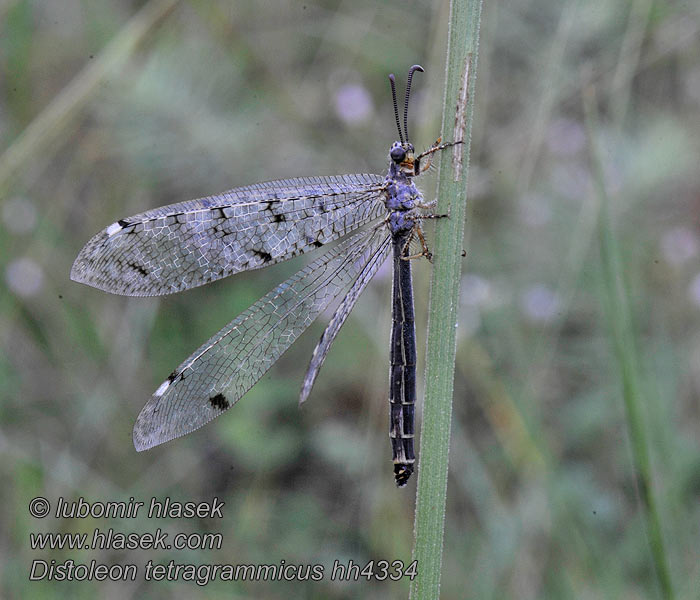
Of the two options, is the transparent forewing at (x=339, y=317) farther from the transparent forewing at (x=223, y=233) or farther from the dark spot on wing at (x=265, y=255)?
the dark spot on wing at (x=265, y=255)

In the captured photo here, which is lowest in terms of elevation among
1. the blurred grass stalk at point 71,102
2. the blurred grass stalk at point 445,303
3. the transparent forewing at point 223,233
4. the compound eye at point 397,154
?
the blurred grass stalk at point 445,303

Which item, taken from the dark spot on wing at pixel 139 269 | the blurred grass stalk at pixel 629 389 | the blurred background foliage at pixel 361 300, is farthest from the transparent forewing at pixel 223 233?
the blurred background foliage at pixel 361 300

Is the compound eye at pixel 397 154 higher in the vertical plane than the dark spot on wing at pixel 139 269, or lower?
higher

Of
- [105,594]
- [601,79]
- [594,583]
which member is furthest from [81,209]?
[594,583]

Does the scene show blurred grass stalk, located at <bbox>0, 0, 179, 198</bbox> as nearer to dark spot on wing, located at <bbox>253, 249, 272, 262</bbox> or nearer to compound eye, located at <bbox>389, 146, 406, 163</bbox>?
dark spot on wing, located at <bbox>253, 249, 272, 262</bbox>

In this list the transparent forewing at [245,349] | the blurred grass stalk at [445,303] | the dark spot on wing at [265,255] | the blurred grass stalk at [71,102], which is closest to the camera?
the blurred grass stalk at [445,303]

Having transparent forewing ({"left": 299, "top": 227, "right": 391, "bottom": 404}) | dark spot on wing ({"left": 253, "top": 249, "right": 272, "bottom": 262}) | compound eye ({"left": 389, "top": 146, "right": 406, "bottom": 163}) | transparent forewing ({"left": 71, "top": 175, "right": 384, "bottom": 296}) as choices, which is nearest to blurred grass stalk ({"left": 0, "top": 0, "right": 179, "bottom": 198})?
transparent forewing ({"left": 71, "top": 175, "right": 384, "bottom": 296})

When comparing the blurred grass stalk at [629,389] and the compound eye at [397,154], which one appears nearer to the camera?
the blurred grass stalk at [629,389]

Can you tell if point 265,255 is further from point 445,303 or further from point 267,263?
point 445,303
